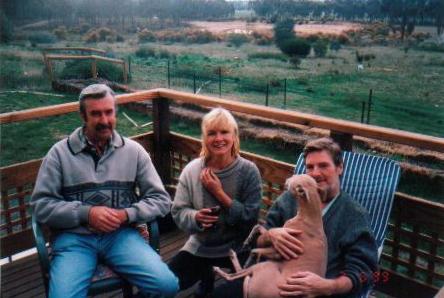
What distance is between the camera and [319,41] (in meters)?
9.30

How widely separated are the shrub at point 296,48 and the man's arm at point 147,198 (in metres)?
8.23

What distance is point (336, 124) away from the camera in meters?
2.33

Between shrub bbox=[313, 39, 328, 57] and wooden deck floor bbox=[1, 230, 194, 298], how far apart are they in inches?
285

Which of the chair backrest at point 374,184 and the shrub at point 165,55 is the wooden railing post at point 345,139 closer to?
the chair backrest at point 374,184

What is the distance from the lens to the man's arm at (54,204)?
1.88 m

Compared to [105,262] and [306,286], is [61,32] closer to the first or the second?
[105,262]

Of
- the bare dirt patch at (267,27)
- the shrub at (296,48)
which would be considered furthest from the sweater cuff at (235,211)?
the shrub at (296,48)

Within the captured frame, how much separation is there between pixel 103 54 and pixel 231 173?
934 centimetres

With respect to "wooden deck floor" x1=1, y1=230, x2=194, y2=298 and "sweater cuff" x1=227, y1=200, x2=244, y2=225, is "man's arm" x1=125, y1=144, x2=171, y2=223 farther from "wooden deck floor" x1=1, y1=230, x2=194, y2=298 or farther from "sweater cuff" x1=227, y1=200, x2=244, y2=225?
"wooden deck floor" x1=1, y1=230, x2=194, y2=298

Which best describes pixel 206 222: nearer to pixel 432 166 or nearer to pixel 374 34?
pixel 374 34

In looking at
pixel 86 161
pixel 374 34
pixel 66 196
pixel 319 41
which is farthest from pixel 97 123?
pixel 319 41

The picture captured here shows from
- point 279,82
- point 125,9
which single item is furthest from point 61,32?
point 279,82

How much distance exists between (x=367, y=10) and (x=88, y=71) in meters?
6.77

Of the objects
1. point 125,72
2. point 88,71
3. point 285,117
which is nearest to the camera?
point 285,117
